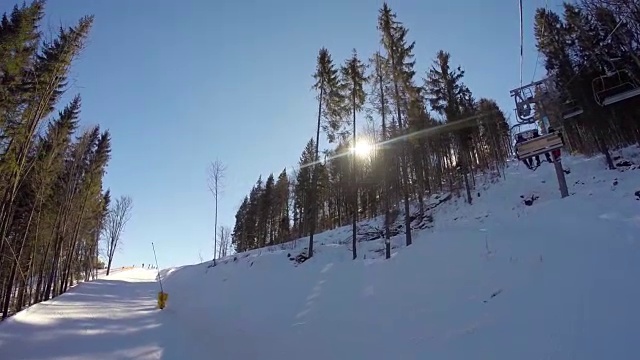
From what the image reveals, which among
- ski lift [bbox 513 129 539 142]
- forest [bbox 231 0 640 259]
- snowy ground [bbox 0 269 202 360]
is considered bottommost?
snowy ground [bbox 0 269 202 360]

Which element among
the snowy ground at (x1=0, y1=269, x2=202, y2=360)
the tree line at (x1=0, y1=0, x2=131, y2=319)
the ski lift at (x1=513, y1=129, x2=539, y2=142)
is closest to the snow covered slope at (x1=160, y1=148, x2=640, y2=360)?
the snowy ground at (x1=0, y1=269, x2=202, y2=360)

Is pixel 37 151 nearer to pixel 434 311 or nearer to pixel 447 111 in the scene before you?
pixel 434 311

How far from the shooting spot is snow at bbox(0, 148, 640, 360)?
5609mm

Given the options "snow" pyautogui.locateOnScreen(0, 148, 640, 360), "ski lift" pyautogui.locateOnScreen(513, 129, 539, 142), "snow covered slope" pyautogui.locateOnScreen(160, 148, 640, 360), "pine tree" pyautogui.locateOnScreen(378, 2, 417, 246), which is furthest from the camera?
"pine tree" pyautogui.locateOnScreen(378, 2, 417, 246)

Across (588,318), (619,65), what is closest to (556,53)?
(619,65)

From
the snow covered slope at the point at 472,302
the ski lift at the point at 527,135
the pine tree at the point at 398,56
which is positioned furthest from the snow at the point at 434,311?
the pine tree at the point at 398,56

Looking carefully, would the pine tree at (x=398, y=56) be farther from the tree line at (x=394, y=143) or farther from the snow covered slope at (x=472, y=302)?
the snow covered slope at (x=472, y=302)

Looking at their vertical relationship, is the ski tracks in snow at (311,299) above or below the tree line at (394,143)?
below

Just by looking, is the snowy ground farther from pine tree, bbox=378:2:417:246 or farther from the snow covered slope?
pine tree, bbox=378:2:417:246

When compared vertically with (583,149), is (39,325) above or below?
below

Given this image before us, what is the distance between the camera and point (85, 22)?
514 inches

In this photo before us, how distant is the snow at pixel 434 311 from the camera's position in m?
5.61

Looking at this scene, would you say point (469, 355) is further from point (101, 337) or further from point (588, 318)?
point (101, 337)

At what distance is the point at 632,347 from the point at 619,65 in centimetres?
2250
